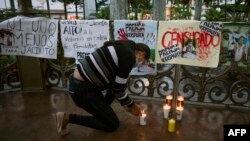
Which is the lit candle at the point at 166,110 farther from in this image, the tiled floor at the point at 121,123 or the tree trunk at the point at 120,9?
the tree trunk at the point at 120,9

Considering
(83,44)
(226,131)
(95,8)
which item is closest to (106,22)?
(83,44)

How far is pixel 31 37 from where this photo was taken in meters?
5.11

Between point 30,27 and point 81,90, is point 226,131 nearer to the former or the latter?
point 81,90

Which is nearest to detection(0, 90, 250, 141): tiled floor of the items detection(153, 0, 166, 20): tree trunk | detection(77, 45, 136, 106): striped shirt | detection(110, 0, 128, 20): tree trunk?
detection(77, 45, 136, 106): striped shirt

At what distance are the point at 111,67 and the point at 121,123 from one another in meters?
1.15

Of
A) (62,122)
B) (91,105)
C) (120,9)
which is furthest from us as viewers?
(120,9)

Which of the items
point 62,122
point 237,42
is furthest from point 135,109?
point 237,42

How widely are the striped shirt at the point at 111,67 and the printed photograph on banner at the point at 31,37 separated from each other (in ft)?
5.80

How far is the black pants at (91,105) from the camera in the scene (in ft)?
11.3

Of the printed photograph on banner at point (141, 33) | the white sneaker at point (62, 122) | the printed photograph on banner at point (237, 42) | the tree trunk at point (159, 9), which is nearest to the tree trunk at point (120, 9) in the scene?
the tree trunk at point (159, 9)

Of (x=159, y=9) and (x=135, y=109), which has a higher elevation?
(x=159, y=9)

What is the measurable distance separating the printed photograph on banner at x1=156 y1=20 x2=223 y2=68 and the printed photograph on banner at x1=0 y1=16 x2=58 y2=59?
201 centimetres

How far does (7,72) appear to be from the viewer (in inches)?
216

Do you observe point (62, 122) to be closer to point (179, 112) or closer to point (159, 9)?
point (179, 112)
